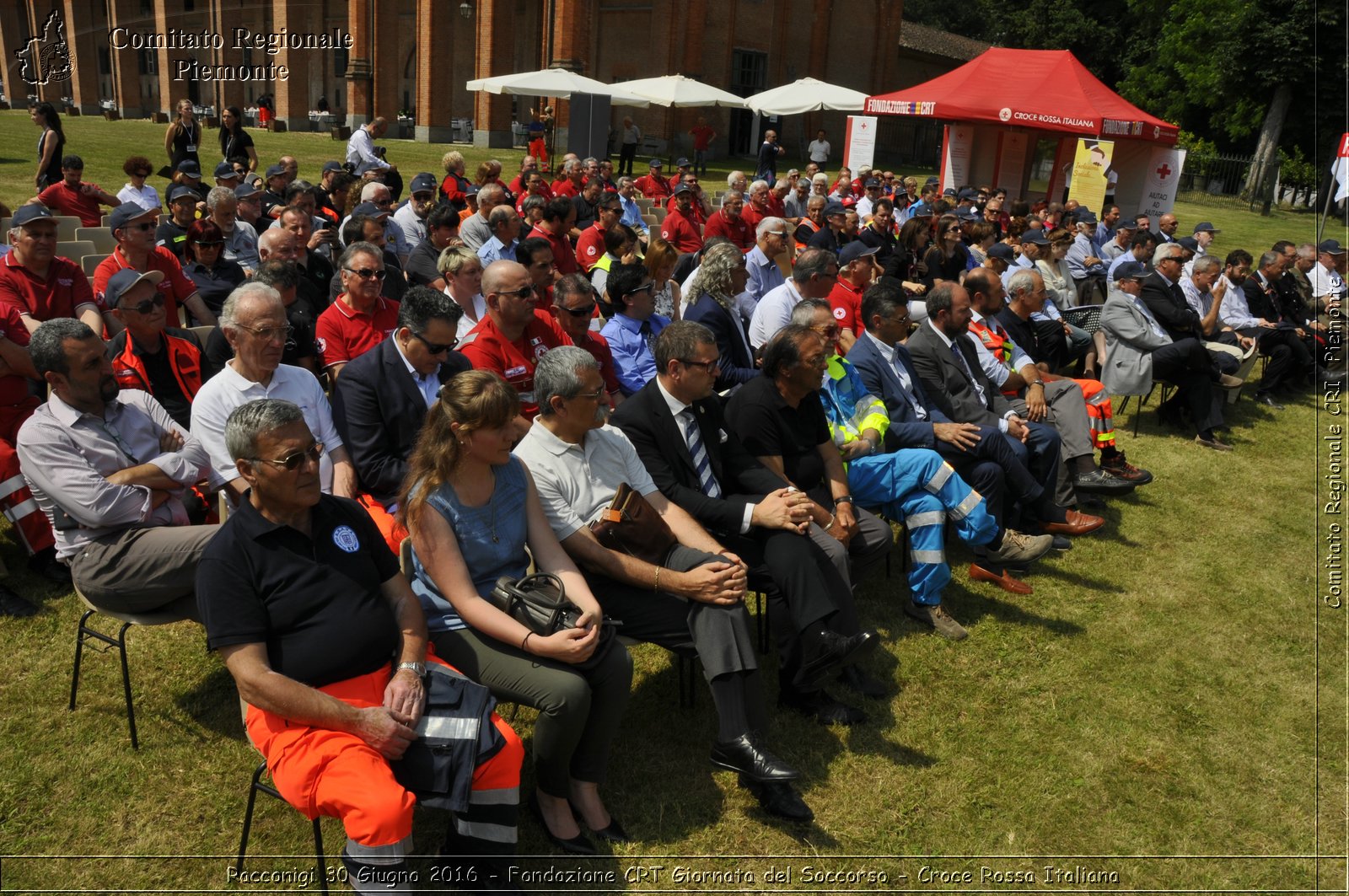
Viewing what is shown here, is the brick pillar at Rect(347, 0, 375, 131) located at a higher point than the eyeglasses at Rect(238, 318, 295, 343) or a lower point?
higher

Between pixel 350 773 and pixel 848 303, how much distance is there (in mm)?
5591

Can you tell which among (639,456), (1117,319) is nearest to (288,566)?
(639,456)

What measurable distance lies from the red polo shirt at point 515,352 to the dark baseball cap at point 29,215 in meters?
2.62

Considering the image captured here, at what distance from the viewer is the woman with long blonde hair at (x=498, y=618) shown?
11.0 ft

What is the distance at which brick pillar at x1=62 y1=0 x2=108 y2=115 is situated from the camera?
154 feet

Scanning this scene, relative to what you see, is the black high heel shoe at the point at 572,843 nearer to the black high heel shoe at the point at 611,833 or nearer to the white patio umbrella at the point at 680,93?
the black high heel shoe at the point at 611,833

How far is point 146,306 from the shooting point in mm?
4727

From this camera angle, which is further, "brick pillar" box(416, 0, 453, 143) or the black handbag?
"brick pillar" box(416, 0, 453, 143)

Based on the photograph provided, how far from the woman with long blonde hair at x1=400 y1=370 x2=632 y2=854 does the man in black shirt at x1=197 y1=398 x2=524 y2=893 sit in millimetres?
240

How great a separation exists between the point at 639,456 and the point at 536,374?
0.68 metres

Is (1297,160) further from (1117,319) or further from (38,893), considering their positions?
(38,893)

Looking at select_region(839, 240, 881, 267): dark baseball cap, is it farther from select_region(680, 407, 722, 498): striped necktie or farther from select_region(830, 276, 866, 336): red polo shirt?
select_region(680, 407, 722, 498): striped necktie

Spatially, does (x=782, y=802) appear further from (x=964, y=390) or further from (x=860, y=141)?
(x=860, y=141)

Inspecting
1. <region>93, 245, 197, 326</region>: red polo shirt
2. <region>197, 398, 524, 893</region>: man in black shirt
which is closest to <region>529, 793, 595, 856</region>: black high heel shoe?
<region>197, 398, 524, 893</region>: man in black shirt
